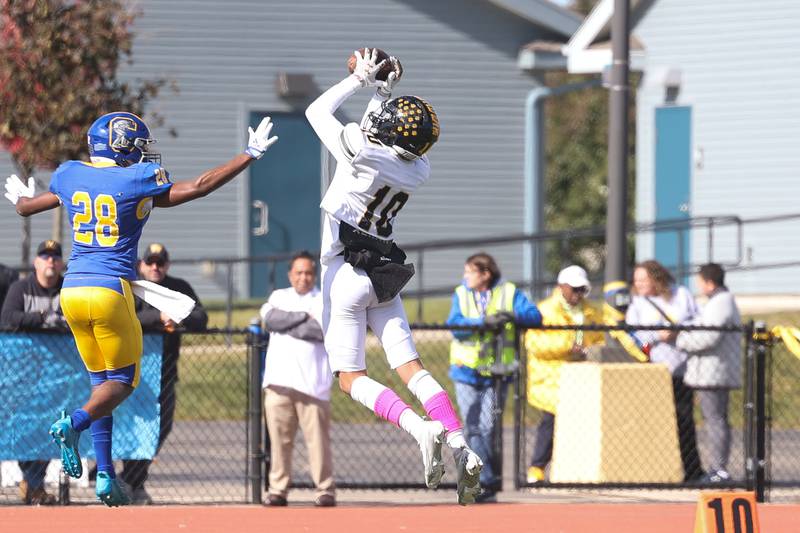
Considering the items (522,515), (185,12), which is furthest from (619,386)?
(185,12)

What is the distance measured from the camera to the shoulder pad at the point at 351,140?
8156 millimetres

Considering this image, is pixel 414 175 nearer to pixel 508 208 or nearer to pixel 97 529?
pixel 97 529

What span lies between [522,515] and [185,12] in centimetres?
1415

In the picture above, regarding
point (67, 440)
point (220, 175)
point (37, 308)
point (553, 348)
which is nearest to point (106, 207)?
point (220, 175)

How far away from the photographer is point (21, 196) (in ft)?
29.3

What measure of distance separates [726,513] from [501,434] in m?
3.67

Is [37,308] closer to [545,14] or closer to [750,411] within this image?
[750,411]

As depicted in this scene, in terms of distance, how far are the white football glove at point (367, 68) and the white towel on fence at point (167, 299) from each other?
1.52 metres

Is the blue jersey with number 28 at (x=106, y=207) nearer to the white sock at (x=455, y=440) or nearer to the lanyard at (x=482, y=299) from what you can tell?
the white sock at (x=455, y=440)

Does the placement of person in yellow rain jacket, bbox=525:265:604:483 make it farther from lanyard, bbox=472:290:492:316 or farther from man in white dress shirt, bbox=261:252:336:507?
man in white dress shirt, bbox=261:252:336:507

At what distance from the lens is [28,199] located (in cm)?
886

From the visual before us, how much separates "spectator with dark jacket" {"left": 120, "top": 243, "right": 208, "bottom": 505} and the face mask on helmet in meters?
3.15

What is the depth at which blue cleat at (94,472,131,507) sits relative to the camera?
8.57 meters

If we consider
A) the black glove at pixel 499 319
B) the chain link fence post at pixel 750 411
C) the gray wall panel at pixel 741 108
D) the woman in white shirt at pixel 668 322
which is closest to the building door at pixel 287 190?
the gray wall panel at pixel 741 108
